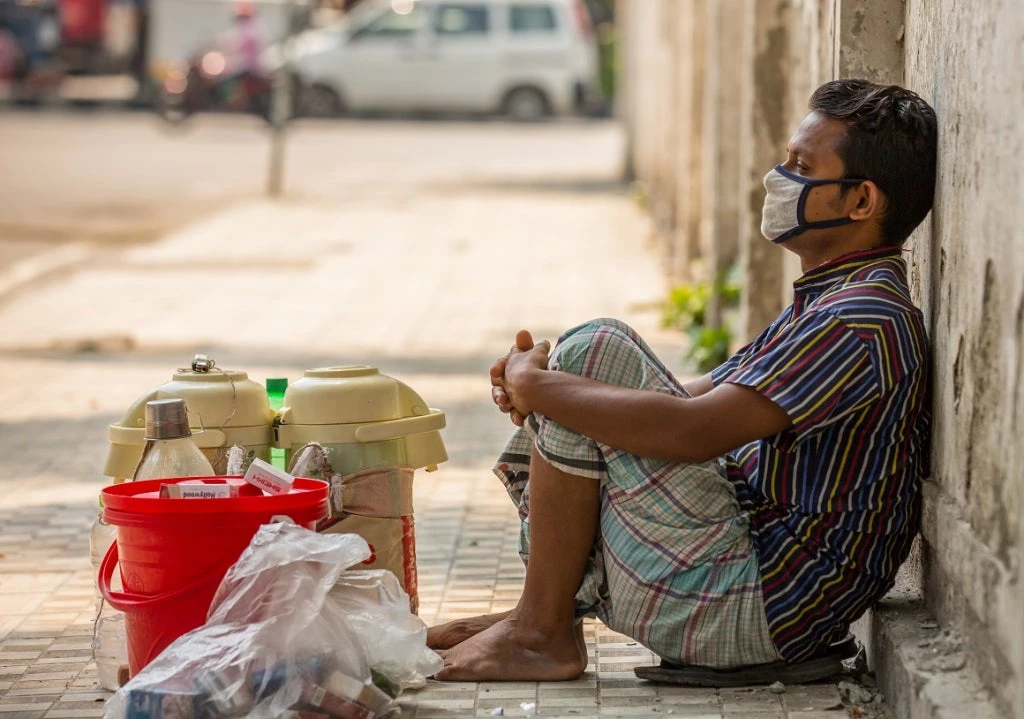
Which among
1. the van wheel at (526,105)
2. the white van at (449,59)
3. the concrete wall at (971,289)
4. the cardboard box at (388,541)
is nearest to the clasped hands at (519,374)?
the cardboard box at (388,541)

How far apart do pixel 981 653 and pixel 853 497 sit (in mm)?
445

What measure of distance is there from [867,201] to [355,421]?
3.80 feet

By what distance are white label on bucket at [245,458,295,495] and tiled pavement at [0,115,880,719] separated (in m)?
0.51

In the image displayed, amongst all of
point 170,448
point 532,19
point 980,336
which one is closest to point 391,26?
point 532,19

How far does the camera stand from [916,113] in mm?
3201

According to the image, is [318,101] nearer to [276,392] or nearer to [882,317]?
[276,392]

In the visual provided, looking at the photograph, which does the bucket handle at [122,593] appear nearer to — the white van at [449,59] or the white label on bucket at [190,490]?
the white label on bucket at [190,490]

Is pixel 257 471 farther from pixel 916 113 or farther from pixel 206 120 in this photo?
pixel 206 120

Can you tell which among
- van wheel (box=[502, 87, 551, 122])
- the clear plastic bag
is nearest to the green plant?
the clear plastic bag

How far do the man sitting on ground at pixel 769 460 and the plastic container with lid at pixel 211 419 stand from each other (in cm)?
59

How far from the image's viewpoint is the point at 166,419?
3176mm

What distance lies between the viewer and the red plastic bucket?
3.01m

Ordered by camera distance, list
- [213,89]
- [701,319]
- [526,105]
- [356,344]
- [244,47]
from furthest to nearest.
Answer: [526,105] < [213,89] < [244,47] < [701,319] < [356,344]

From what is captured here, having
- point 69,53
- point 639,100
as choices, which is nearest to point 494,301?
point 639,100
